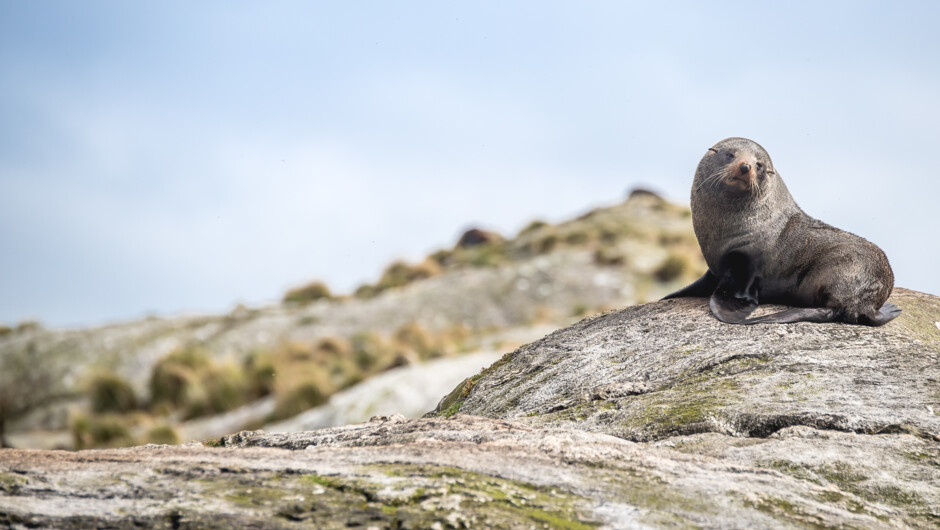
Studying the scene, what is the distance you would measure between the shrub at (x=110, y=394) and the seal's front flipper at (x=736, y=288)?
73.2ft

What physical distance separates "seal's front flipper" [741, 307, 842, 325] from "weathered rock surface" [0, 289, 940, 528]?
0.13 m

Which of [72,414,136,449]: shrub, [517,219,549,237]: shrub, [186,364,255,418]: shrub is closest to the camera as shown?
[72,414,136,449]: shrub

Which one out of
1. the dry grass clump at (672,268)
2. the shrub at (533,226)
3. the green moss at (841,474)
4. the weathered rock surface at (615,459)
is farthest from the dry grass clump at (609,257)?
A: the green moss at (841,474)

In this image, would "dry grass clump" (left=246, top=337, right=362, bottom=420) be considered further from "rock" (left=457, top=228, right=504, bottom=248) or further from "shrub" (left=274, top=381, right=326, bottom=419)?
"rock" (left=457, top=228, right=504, bottom=248)

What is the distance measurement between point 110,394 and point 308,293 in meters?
11.4

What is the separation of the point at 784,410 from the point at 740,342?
141 centimetres

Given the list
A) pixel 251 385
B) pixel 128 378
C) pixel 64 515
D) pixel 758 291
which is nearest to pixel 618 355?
pixel 758 291

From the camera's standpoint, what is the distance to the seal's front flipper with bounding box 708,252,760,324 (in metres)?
7.73

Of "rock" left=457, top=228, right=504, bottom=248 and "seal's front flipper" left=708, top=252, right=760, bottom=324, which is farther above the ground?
"rock" left=457, top=228, right=504, bottom=248

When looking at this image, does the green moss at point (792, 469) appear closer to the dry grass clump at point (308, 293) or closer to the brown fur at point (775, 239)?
the brown fur at point (775, 239)

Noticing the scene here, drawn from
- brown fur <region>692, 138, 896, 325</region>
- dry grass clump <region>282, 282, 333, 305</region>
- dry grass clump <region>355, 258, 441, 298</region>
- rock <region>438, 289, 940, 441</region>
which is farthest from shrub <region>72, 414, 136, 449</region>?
brown fur <region>692, 138, 896, 325</region>

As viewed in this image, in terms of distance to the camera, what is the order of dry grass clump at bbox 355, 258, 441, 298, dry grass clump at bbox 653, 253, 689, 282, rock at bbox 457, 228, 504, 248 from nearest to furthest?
dry grass clump at bbox 653, 253, 689, 282 < dry grass clump at bbox 355, 258, 441, 298 < rock at bbox 457, 228, 504, 248

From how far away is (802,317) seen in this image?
288 inches

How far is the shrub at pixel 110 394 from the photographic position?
26.2 metres
